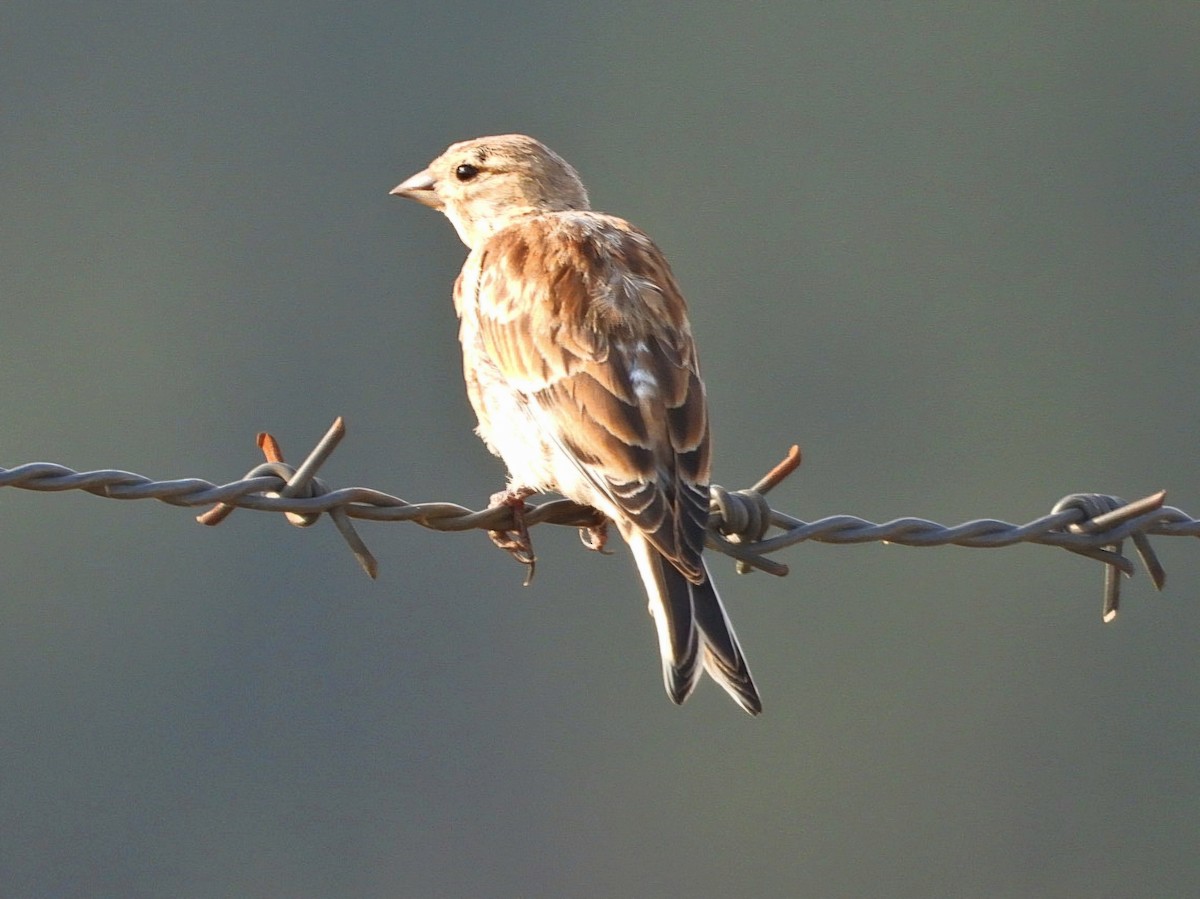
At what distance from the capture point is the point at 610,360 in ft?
18.7

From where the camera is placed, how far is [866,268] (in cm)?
4206

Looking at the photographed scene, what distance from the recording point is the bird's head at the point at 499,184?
24.2ft

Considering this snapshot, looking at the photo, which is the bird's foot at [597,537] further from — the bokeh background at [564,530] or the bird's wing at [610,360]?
the bokeh background at [564,530]

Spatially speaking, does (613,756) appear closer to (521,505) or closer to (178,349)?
(178,349)

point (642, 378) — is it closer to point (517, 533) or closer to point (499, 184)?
point (517, 533)

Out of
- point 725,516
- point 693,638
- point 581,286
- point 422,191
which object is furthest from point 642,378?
point 422,191

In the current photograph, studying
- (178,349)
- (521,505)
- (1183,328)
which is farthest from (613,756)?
(521,505)

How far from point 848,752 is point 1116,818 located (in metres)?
4.36

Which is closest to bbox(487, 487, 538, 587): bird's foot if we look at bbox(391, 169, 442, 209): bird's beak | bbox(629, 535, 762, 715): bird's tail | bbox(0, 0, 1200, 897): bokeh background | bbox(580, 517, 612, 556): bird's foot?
bbox(580, 517, 612, 556): bird's foot

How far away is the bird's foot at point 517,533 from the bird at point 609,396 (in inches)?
0.7

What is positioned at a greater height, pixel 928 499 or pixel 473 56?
pixel 473 56

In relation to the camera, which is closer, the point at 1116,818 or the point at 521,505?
the point at 521,505

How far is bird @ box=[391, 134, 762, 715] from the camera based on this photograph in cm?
511

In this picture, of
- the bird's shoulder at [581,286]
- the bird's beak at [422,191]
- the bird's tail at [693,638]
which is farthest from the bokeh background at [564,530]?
the bird's tail at [693,638]
